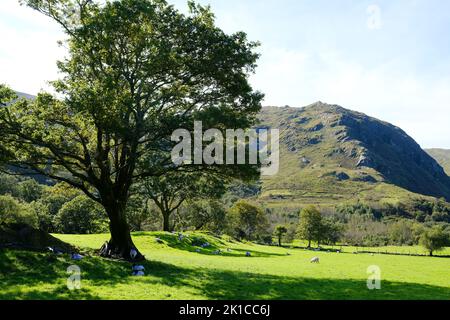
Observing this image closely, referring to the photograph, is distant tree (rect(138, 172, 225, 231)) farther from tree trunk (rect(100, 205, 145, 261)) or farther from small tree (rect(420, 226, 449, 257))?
small tree (rect(420, 226, 449, 257))

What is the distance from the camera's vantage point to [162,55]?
83.5 feet

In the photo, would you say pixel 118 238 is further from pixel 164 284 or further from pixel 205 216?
pixel 205 216

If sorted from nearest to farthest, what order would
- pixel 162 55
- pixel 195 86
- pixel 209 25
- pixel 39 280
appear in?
pixel 39 280, pixel 162 55, pixel 209 25, pixel 195 86

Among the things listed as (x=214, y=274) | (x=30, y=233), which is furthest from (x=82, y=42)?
(x=214, y=274)

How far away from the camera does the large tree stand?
2561cm

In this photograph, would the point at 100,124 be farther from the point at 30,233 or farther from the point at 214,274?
the point at 214,274

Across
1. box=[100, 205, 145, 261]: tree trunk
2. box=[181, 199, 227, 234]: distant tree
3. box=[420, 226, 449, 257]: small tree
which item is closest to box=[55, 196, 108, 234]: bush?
box=[181, 199, 227, 234]: distant tree

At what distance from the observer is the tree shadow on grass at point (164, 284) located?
1794cm

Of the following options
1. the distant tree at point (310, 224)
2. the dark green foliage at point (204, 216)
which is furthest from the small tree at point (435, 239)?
the dark green foliage at point (204, 216)

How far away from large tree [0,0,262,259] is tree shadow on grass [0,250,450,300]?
21.7 feet

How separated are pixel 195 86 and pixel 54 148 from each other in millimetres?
12147

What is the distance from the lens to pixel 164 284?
21250mm

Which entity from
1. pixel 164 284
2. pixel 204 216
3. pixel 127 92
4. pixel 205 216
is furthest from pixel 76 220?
pixel 164 284
